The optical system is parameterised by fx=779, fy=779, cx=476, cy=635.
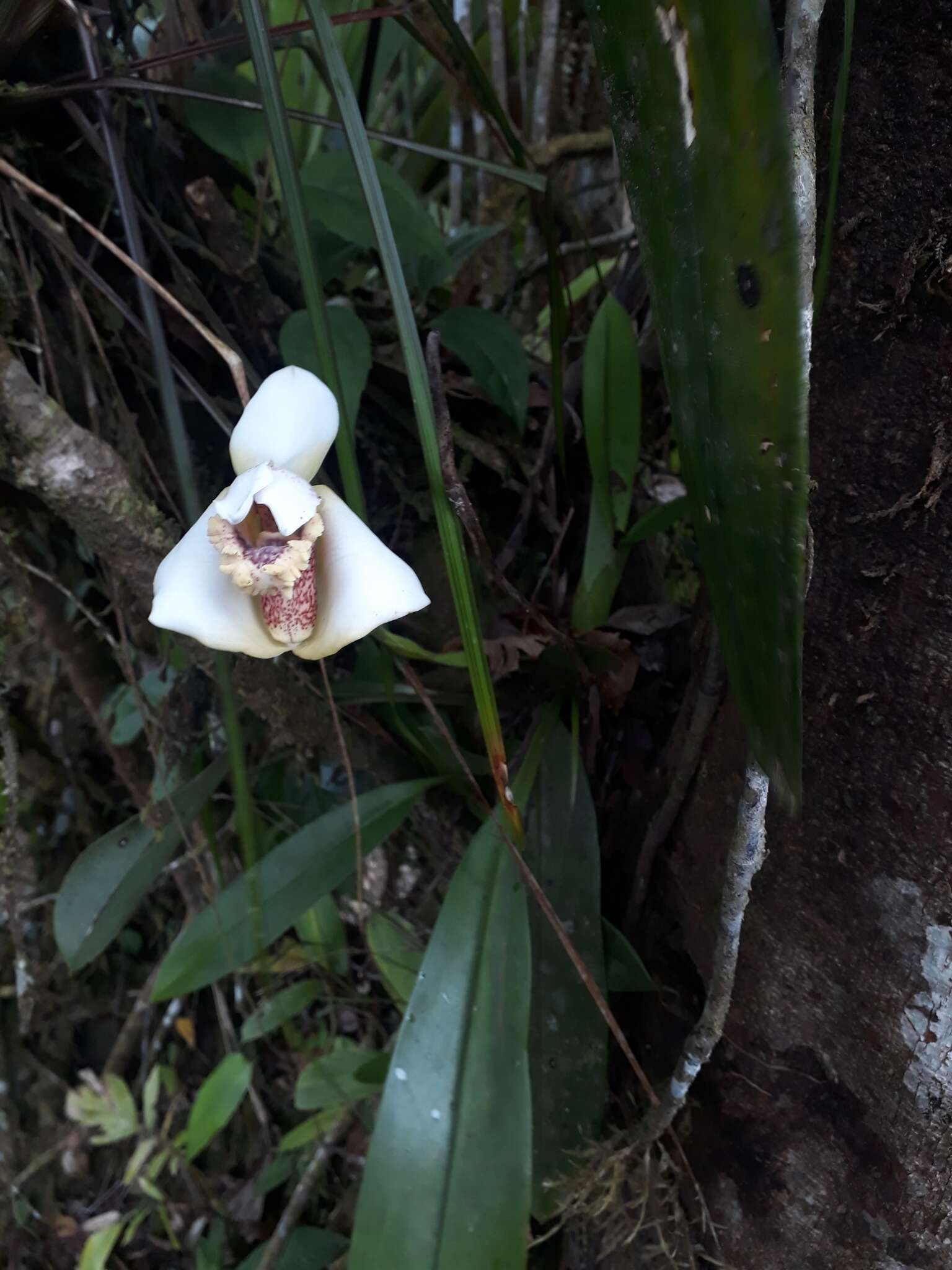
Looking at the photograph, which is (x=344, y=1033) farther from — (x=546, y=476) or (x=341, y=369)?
(x=341, y=369)

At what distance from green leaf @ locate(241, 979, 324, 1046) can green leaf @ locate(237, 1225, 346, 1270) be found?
0.24 m

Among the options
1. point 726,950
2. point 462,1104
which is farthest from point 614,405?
point 462,1104

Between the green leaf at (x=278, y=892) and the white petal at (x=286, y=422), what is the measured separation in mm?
378

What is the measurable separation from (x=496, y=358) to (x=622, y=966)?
56 cm

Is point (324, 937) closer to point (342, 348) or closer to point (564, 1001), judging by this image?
point (564, 1001)

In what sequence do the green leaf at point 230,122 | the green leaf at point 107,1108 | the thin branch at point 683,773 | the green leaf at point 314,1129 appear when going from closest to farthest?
1. the thin branch at point 683,773
2. the green leaf at point 230,122
3. the green leaf at point 314,1129
4. the green leaf at point 107,1108

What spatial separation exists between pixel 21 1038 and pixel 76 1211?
320mm

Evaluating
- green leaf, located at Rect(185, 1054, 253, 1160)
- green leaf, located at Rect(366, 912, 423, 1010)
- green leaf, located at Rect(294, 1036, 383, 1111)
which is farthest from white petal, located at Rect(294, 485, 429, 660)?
green leaf, located at Rect(185, 1054, 253, 1160)

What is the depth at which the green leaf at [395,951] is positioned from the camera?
958 mm

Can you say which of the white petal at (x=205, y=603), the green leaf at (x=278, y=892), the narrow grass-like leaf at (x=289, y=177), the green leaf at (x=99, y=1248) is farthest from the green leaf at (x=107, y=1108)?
the narrow grass-like leaf at (x=289, y=177)

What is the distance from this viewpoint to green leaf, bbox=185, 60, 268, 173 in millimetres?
662

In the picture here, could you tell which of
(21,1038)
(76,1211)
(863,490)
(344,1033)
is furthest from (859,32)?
(76,1211)

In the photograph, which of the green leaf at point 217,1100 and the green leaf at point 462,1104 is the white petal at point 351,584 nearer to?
the green leaf at point 462,1104

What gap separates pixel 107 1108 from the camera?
125 cm
